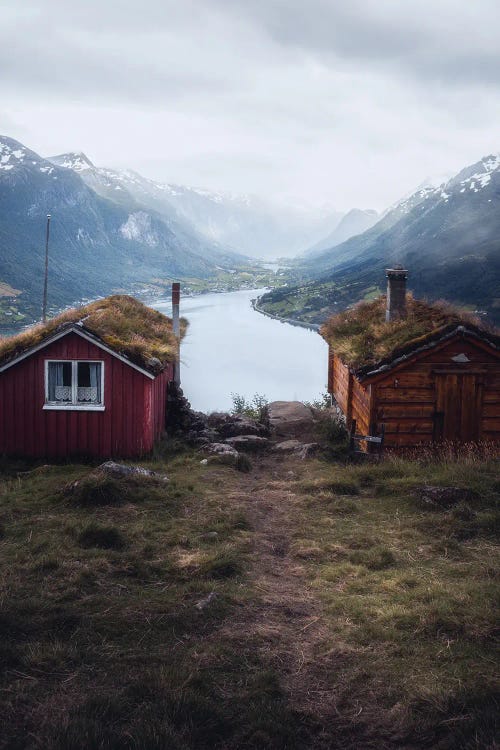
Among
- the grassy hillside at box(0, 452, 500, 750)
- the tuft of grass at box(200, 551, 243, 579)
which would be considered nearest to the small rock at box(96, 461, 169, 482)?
the grassy hillside at box(0, 452, 500, 750)

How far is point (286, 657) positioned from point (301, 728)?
3.87 feet

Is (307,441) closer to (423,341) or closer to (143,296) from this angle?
(423,341)

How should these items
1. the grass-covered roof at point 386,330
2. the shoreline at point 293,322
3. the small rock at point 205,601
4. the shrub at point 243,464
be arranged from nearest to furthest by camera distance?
the small rock at point 205,601
the shrub at point 243,464
the grass-covered roof at point 386,330
the shoreline at point 293,322

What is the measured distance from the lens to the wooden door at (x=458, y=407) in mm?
16750

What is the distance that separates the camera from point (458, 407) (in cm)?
1675

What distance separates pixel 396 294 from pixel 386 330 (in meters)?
1.92

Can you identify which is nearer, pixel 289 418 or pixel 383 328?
pixel 383 328

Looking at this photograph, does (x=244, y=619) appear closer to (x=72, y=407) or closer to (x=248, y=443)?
(x=72, y=407)

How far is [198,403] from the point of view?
50.0m

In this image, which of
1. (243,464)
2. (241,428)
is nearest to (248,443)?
(241,428)

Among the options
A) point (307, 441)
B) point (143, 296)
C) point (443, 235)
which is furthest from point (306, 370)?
point (443, 235)

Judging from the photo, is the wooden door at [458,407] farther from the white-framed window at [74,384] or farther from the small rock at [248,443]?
the white-framed window at [74,384]

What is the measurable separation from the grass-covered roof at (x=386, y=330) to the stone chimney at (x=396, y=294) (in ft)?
1.06

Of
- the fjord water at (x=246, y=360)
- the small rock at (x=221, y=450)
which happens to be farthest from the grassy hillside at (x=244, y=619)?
the fjord water at (x=246, y=360)
